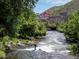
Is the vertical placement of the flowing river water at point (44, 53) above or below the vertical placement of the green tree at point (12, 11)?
below

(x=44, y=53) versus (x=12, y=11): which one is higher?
(x=12, y=11)

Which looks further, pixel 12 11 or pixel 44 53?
pixel 44 53

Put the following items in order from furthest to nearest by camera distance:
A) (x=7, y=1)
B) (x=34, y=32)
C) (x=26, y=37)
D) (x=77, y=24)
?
(x=34, y=32) < (x=26, y=37) < (x=77, y=24) < (x=7, y=1)

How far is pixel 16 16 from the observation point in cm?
3859

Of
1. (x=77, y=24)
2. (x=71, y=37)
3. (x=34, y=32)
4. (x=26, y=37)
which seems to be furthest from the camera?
(x=34, y=32)

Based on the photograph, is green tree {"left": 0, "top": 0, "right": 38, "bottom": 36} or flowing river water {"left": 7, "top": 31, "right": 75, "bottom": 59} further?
flowing river water {"left": 7, "top": 31, "right": 75, "bottom": 59}

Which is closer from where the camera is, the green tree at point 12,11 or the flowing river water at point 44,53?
the green tree at point 12,11

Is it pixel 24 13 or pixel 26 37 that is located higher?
pixel 24 13

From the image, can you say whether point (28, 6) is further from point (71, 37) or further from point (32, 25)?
point (32, 25)

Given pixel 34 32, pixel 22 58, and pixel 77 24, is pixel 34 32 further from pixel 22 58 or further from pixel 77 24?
pixel 22 58

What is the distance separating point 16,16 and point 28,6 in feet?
7.62

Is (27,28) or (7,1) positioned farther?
(27,28)

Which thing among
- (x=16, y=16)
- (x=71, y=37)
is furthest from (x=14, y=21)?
(x=71, y=37)

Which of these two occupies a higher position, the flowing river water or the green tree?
the green tree
